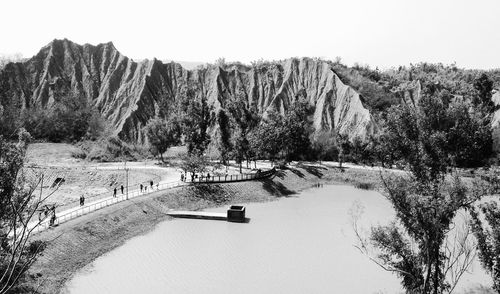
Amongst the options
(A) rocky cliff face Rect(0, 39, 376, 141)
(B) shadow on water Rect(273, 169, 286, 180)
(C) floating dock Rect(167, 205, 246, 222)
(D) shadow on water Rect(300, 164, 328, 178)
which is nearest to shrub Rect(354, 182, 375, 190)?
(D) shadow on water Rect(300, 164, 328, 178)

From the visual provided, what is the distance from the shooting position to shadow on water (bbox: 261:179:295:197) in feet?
184

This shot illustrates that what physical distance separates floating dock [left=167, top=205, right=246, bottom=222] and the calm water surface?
0.84m

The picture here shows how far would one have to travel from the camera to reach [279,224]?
136 feet

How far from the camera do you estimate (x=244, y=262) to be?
102 feet

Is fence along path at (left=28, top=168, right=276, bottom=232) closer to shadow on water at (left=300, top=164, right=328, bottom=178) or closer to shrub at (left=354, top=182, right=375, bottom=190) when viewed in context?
shadow on water at (left=300, top=164, right=328, bottom=178)

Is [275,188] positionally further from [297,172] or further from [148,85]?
[148,85]

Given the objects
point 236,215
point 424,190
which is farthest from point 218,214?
point 424,190

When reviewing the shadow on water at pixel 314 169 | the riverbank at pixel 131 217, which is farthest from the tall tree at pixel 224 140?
the shadow on water at pixel 314 169

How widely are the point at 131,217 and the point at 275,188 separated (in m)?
24.3

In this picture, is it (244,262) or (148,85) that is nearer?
(244,262)

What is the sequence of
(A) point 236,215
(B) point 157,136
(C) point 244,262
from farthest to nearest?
1. (B) point 157,136
2. (A) point 236,215
3. (C) point 244,262

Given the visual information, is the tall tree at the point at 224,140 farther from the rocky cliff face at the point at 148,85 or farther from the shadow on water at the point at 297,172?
the rocky cliff face at the point at 148,85

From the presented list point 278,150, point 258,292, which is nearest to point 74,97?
point 278,150

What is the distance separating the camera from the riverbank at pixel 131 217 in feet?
90.1
